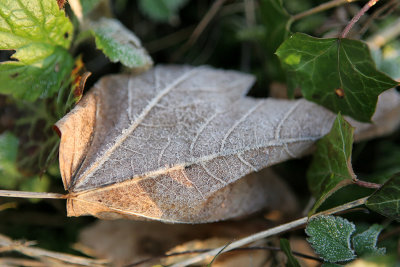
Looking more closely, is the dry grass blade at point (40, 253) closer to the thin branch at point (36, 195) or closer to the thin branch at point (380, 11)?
the thin branch at point (36, 195)

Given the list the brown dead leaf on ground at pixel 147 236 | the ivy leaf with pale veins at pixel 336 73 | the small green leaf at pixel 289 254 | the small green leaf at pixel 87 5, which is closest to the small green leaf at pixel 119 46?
Result: the small green leaf at pixel 87 5

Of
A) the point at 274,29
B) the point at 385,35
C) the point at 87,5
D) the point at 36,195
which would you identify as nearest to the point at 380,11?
the point at 385,35

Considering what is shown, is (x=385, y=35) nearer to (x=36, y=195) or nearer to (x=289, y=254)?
(x=289, y=254)

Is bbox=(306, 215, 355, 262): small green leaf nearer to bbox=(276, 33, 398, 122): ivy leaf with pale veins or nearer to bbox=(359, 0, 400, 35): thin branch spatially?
bbox=(276, 33, 398, 122): ivy leaf with pale veins

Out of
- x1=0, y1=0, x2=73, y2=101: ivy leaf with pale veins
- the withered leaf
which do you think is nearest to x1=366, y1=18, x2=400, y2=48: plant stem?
the withered leaf

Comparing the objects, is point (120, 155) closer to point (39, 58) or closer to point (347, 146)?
point (39, 58)
